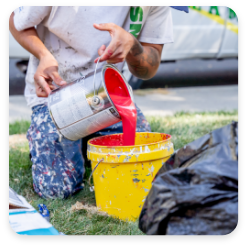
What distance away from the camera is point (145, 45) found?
2346 millimetres

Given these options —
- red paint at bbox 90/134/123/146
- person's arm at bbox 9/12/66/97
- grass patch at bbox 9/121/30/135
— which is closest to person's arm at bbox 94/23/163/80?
person's arm at bbox 9/12/66/97

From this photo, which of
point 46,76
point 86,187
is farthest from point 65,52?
point 86,187

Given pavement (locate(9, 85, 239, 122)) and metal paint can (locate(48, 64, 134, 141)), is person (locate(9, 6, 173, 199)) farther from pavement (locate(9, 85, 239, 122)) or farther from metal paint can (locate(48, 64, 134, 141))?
pavement (locate(9, 85, 239, 122))

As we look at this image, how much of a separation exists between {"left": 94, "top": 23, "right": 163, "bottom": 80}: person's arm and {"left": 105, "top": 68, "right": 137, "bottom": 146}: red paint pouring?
0.13 metres

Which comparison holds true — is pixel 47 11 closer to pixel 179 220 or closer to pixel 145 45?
pixel 145 45

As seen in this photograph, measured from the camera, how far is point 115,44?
173cm

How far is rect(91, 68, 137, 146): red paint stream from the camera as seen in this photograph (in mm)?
1765

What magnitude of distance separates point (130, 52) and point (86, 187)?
0.89 m

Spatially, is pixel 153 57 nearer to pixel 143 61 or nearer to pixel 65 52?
pixel 143 61

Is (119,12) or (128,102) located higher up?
(119,12)

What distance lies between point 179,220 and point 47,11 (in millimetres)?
1557

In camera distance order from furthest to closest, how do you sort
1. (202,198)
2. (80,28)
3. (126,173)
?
(80,28) < (126,173) < (202,198)

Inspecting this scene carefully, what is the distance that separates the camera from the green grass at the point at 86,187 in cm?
161
